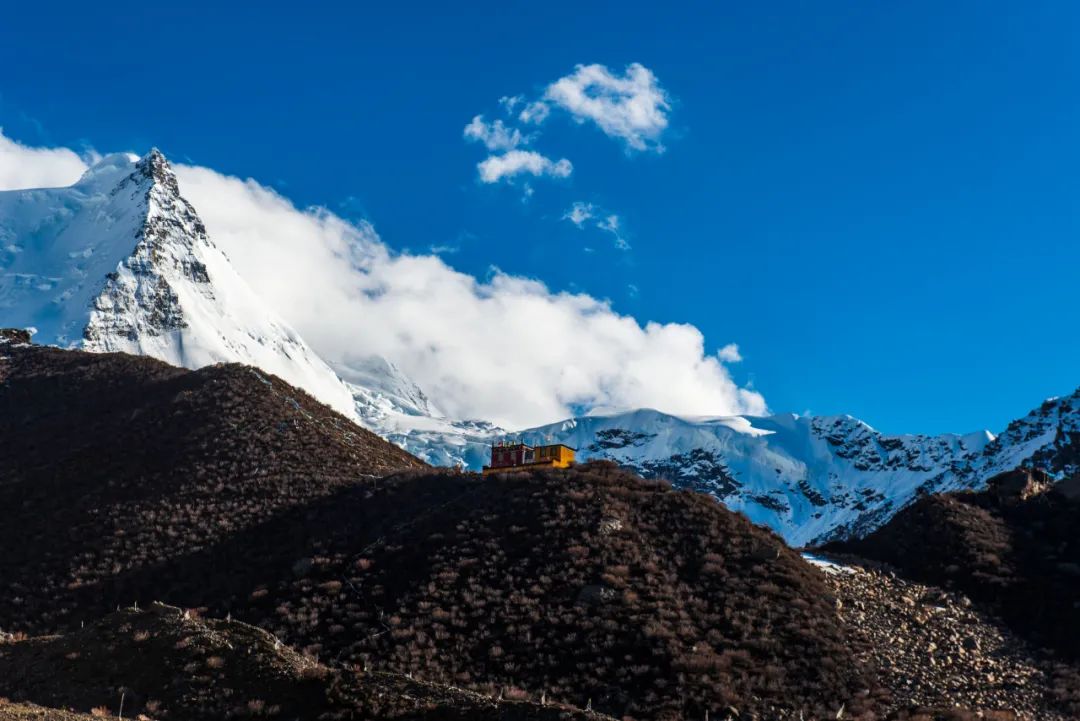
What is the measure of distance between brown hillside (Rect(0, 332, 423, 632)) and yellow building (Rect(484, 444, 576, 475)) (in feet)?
22.5

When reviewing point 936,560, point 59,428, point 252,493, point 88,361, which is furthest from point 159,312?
point 936,560

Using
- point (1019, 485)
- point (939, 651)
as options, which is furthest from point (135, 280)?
point (939, 651)

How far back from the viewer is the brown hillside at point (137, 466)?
38594mm

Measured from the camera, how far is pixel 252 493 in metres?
45.5

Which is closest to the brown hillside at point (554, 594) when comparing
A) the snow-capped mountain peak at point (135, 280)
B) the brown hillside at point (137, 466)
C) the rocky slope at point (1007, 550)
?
the brown hillside at point (137, 466)

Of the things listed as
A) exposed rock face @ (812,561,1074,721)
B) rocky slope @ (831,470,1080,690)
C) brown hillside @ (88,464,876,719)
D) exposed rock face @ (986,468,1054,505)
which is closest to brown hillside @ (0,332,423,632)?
brown hillside @ (88,464,876,719)

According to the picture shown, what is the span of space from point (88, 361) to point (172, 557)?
39560 mm

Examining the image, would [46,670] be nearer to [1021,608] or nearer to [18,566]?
[18,566]

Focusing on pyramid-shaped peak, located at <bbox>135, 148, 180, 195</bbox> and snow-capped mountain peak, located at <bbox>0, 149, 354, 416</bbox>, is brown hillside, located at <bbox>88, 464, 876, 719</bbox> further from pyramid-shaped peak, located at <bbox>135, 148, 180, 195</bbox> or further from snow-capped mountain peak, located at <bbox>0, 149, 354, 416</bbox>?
pyramid-shaped peak, located at <bbox>135, 148, 180, 195</bbox>

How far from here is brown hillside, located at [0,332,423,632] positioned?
127 feet

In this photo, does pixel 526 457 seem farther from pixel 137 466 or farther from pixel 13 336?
pixel 13 336

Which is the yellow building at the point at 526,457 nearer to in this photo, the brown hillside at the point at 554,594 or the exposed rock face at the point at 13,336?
the brown hillside at the point at 554,594

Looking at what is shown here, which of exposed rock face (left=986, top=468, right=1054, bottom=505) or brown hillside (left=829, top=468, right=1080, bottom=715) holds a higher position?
exposed rock face (left=986, top=468, right=1054, bottom=505)

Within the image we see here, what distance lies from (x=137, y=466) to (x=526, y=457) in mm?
22092
